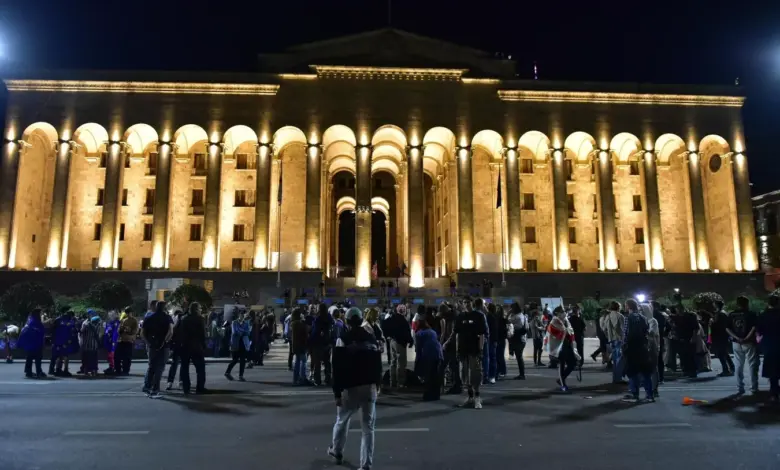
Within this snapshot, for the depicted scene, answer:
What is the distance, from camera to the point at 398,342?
40.3ft

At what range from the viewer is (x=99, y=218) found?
144 ft

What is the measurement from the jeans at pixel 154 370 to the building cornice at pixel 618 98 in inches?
1454

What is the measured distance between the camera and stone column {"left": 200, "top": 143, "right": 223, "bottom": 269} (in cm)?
4056

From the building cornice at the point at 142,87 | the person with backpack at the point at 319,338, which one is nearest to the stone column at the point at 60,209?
the building cornice at the point at 142,87

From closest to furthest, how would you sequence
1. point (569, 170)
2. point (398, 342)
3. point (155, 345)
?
point (155, 345), point (398, 342), point (569, 170)

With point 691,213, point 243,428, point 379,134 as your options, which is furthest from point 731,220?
point 243,428

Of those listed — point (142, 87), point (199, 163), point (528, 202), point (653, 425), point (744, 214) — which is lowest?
point (653, 425)

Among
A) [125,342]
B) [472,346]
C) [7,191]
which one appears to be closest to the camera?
[472,346]

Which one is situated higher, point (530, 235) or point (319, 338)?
point (530, 235)

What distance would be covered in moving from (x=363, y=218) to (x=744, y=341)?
31842 mm

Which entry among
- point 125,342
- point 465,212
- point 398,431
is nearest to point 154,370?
point 125,342

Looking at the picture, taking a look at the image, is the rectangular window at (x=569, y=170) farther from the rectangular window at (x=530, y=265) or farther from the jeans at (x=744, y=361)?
the jeans at (x=744, y=361)

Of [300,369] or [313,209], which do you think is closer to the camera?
[300,369]

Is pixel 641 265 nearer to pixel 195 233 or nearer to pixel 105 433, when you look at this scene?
pixel 195 233
